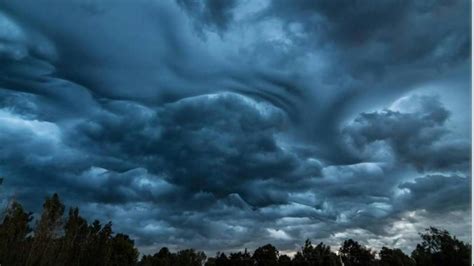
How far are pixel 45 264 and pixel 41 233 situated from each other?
7.22ft

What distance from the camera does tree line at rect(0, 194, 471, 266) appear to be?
83.1ft

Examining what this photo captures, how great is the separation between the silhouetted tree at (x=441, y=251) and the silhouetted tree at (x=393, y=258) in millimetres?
A: 12362

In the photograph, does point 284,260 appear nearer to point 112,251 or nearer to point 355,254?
point 355,254

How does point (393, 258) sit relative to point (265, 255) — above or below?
below

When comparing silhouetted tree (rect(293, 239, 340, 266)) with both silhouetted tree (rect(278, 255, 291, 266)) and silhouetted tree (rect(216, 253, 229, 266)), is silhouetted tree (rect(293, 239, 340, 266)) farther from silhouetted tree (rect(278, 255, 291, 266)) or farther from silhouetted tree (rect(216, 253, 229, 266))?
silhouetted tree (rect(216, 253, 229, 266))

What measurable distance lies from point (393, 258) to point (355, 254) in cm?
1804

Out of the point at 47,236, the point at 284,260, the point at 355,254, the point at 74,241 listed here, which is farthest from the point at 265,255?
the point at 47,236

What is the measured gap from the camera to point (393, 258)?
397ft

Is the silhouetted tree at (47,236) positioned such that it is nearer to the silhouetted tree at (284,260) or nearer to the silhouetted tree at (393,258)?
the silhouetted tree at (393,258)

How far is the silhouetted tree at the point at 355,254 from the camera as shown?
436 ft

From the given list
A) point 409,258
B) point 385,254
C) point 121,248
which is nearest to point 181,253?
point 121,248

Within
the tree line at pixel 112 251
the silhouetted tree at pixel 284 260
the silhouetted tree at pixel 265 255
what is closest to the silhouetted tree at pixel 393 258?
the tree line at pixel 112 251

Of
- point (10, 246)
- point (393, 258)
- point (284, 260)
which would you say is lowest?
point (10, 246)

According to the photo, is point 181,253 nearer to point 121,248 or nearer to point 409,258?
point 121,248
